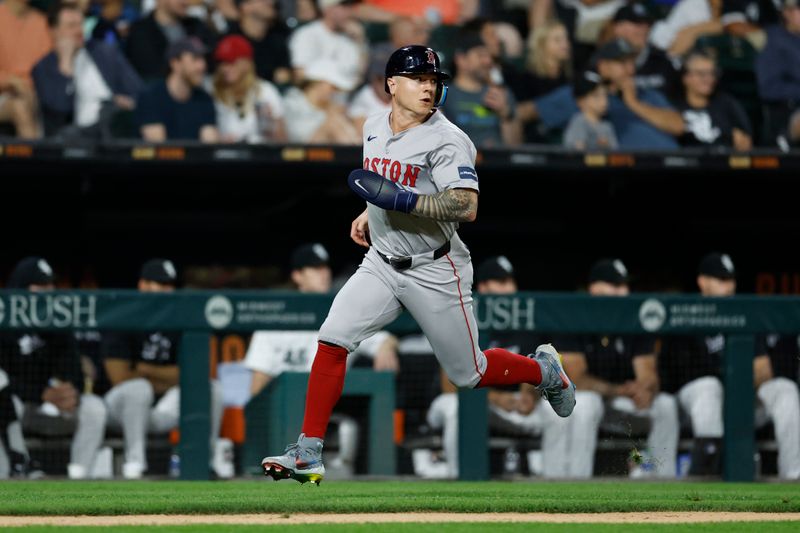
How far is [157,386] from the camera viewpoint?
6.93 m

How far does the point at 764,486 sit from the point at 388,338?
2061 millimetres

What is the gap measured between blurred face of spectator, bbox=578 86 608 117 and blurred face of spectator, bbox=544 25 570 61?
51cm

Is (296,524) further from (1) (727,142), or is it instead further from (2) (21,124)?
(1) (727,142)

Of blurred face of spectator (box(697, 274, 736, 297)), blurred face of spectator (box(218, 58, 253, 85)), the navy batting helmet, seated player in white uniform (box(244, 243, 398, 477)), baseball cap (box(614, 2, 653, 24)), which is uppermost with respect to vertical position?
baseball cap (box(614, 2, 653, 24))

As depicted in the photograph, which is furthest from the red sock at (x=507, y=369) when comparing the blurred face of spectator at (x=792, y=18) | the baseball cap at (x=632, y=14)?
the blurred face of spectator at (x=792, y=18)

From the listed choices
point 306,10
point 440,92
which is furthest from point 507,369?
point 306,10

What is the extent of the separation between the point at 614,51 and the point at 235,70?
8.49ft

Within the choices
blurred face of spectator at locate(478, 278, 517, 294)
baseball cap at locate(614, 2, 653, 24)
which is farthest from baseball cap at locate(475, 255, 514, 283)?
baseball cap at locate(614, 2, 653, 24)

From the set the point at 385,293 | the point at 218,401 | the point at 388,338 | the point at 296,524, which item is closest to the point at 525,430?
the point at 388,338

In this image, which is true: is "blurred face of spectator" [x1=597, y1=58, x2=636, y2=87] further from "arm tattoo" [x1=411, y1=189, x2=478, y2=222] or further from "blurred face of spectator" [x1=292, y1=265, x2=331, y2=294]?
"arm tattoo" [x1=411, y1=189, x2=478, y2=222]

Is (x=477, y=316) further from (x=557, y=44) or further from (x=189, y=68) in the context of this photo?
(x=557, y=44)

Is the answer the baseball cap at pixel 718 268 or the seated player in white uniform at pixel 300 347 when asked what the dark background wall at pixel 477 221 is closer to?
the seated player in white uniform at pixel 300 347

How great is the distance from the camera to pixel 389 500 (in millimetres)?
4992

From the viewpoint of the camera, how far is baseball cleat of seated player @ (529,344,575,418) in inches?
207
